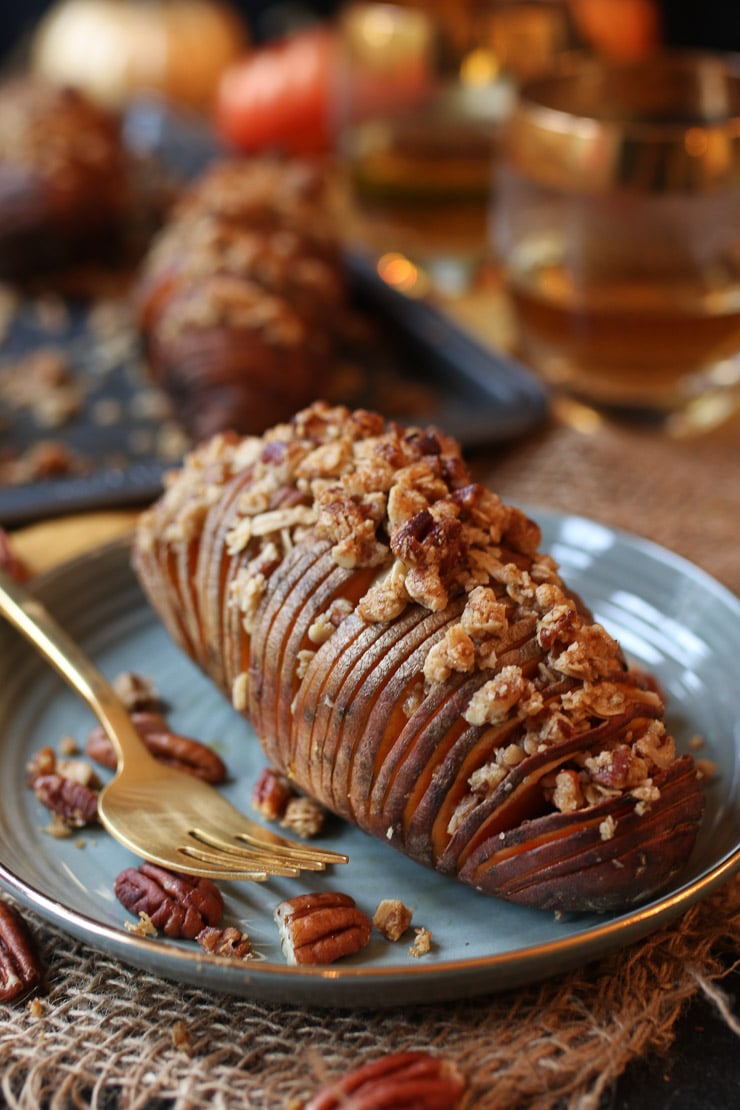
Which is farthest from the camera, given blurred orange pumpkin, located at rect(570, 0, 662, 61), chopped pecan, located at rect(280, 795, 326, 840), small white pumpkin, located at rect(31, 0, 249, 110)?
small white pumpkin, located at rect(31, 0, 249, 110)

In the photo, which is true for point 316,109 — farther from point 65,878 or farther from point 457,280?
point 65,878

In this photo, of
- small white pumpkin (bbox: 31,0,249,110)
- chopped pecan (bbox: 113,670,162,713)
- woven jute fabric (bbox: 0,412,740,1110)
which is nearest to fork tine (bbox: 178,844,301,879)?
woven jute fabric (bbox: 0,412,740,1110)

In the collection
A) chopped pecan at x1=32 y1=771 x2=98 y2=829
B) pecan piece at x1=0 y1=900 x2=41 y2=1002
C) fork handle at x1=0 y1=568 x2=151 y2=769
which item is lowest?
pecan piece at x1=0 y1=900 x2=41 y2=1002

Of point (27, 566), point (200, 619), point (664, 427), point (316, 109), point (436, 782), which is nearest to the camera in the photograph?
point (436, 782)

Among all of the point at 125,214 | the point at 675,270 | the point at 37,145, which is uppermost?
the point at 675,270

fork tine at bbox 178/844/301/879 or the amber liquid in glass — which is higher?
the amber liquid in glass

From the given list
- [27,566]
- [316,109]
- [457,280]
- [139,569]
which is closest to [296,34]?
[316,109]

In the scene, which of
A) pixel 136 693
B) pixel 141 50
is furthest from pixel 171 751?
pixel 141 50

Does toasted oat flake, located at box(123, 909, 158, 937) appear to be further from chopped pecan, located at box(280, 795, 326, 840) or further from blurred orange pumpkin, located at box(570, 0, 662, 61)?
blurred orange pumpkin, located at box(570, 0, 662, 61)
